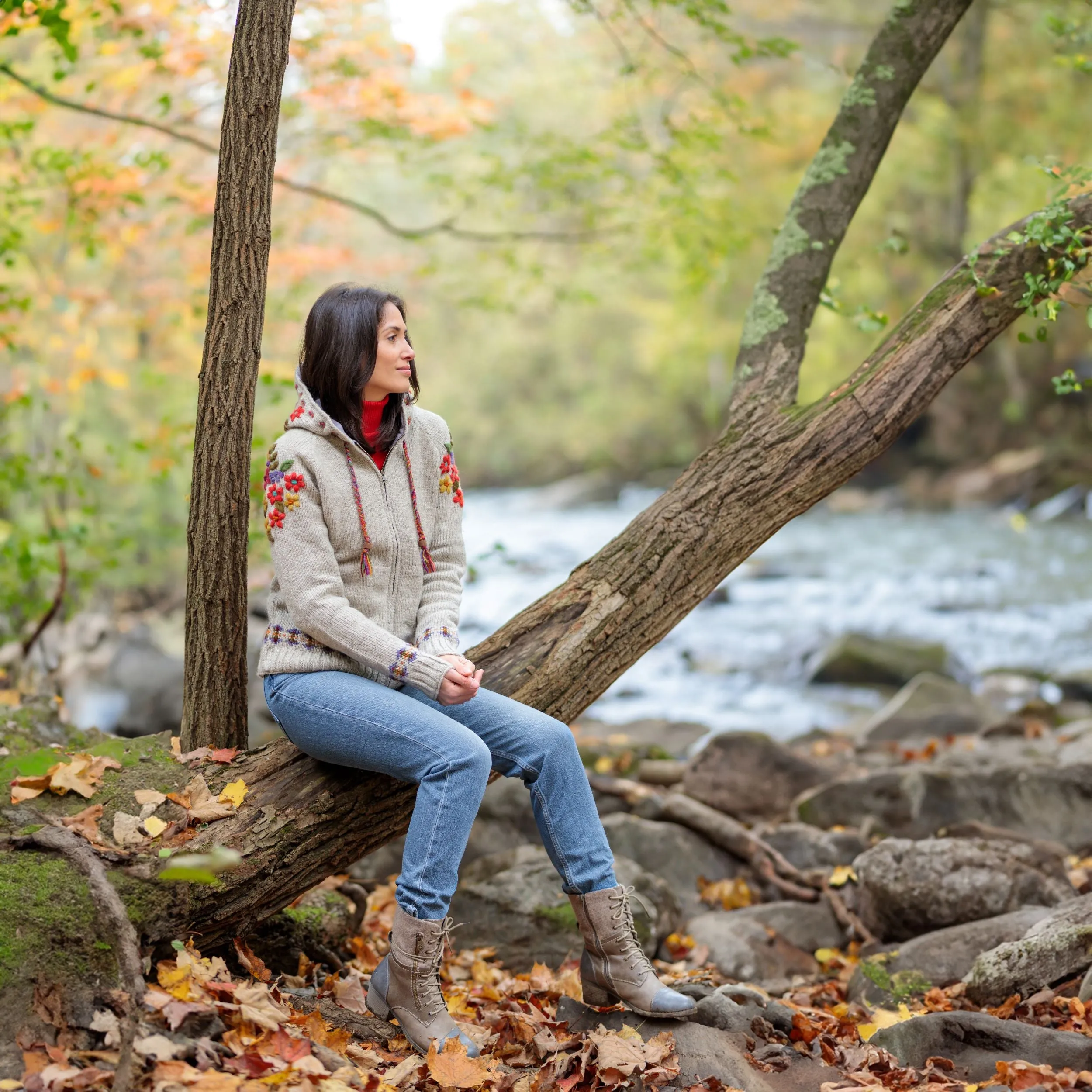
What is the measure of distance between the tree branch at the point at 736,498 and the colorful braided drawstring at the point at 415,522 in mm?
316

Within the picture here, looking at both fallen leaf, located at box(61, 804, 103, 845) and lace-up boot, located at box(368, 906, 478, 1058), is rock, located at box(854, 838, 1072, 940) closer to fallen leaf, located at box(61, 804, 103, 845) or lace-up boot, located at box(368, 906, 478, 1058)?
lace-up boot, located at box(368, 906, 478, 1058)

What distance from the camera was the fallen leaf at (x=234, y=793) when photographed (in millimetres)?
2752

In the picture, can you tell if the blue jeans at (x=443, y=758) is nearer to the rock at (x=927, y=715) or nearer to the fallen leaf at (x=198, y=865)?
the fallen leaf at (x=198, y=865)

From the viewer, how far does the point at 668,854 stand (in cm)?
493

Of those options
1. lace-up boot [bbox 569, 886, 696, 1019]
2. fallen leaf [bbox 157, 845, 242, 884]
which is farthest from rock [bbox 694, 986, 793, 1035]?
fallen leaf [bbox 157, 845, 242, 884]

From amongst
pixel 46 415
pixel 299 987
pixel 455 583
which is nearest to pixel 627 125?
pixel 455 583

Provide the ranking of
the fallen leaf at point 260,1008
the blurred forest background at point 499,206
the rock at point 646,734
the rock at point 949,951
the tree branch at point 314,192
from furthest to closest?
the rock at point 646,734, the blurred forest background at point 499,206, the tree branch at point 314,192, the rock at point 949,951, the fallen leaf at point 260,1008

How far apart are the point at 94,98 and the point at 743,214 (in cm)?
653

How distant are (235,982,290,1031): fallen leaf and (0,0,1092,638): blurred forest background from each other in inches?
75.3

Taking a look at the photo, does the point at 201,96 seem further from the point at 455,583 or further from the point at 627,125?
the point at 455,583

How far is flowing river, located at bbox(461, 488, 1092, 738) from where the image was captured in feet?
32.2

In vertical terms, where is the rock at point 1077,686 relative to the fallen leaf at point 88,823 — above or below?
below

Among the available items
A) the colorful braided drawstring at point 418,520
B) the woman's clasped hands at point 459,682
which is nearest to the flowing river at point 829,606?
the colorful braided drawstring at point 418,520

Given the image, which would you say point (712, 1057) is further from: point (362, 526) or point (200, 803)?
point (362, 526)
